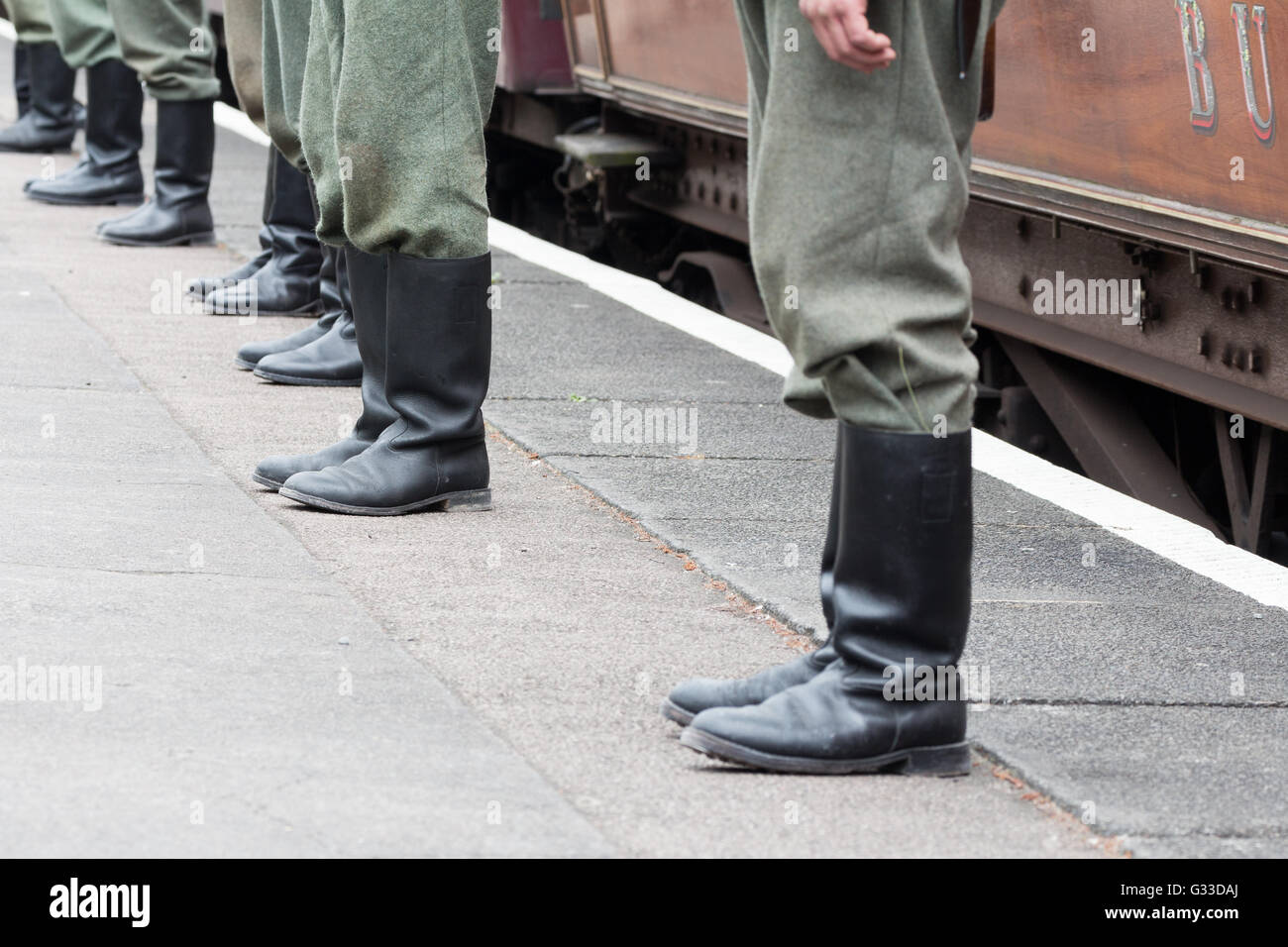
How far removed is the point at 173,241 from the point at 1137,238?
344 cm

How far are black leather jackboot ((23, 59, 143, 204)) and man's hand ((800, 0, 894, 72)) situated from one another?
5.88 metres

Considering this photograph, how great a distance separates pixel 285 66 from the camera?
4.38 meters

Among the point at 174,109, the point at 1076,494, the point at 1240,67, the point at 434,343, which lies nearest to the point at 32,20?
the point at 174,109

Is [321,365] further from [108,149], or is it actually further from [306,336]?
[108,149]

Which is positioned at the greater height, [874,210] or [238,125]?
[874,210]

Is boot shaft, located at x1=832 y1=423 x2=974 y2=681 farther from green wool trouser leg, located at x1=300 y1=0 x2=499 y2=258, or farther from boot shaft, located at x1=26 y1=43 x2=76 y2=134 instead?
boot shaft, located at x1=26 y1=43 x2=76 y2=134

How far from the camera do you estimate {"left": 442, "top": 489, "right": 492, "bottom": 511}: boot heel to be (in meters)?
3.90

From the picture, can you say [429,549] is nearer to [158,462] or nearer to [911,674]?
[158,462]

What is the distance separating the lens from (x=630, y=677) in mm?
2932

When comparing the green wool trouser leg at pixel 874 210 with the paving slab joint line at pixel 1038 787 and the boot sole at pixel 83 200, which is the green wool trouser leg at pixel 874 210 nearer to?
the paving slab joint line at pixel 1038 787

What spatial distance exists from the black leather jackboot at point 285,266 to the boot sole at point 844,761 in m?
3.38
